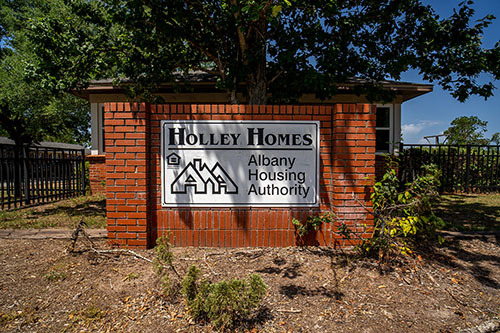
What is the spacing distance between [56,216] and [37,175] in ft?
7.01

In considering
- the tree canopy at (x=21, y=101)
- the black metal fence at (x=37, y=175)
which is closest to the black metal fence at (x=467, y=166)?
the black metal fence at (x=37, y=175)

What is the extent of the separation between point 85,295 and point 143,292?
0.54m

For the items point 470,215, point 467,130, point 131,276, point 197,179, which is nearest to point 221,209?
point 197,179

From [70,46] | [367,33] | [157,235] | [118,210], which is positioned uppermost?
[367,33]

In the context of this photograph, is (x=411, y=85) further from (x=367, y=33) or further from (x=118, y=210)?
(x=118, y=210)

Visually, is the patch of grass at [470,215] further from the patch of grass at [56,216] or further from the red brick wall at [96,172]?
the red brick wall at [96,172]

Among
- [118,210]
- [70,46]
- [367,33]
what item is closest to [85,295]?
[118,210]

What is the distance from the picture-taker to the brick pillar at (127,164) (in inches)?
134

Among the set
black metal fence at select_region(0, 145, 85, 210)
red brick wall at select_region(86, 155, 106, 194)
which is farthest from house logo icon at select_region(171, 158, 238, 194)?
red brick wall at select_region(86, 155, 106, 194)

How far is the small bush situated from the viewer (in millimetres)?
2115

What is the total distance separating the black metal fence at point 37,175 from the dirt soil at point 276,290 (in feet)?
14.5

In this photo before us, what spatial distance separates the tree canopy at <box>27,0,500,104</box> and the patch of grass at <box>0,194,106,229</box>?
8.81 feet

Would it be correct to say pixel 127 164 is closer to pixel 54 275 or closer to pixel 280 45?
pixel 54 275

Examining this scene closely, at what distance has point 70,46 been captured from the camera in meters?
5.75
